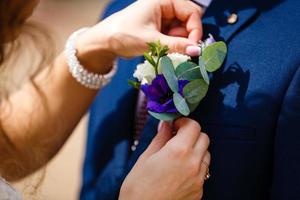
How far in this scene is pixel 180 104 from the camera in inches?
31.0

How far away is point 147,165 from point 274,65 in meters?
0.27

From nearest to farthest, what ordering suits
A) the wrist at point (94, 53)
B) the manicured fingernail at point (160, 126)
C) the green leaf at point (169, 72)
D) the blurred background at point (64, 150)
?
the green leaf at point (169, 72)
the manicured fingernail at point (160, 126)
the wrist at point (94, 53)
the blurred background at point (64, 150)

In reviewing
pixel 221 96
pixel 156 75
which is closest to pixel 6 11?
pixel 156 75

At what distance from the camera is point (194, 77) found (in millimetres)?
804

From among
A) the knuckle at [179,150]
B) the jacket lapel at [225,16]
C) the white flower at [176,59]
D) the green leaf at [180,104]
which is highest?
the white flower at [176,59]

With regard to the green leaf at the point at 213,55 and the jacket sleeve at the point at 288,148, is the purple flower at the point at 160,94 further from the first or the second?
the jacket sleeve at the point at 288,148

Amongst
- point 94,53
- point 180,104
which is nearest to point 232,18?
point 180,104

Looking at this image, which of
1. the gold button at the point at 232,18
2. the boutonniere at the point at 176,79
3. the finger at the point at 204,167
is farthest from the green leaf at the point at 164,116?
Result: the gold button at the point at 232,18

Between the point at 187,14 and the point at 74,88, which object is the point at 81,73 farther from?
the point at 187,14

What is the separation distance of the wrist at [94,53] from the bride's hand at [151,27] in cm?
1

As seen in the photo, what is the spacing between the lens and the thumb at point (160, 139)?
2.87 feet

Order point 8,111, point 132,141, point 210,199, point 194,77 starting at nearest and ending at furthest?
1. point 194,77
2. point 210,199
3. point 132,141
4. point 8,111

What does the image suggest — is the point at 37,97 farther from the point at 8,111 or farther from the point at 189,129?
the point at 189,129

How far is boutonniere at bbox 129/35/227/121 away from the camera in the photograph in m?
0.79
